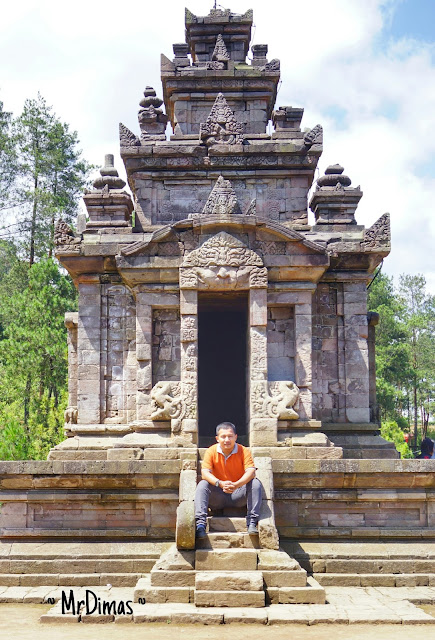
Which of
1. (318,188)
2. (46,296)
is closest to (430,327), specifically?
(46,296)

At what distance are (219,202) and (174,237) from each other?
2.97 ft

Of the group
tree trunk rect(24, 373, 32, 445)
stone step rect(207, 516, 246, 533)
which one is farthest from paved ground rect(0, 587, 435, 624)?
tree trunk rect(24, 373, 32, 445)

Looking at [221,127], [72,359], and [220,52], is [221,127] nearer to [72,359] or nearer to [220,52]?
[220,52]

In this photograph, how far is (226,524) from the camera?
9.27m

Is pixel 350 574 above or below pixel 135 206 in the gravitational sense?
below

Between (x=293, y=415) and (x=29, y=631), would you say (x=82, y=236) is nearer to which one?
(x=293, y=415)

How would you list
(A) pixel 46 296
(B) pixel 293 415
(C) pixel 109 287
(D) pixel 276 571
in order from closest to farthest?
(D) pixel 276 571 → (B) pixel 293 415 → (C) pixel 109 287 → (A) pixel 46 296

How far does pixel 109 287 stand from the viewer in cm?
1301

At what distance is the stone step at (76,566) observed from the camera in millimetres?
9875

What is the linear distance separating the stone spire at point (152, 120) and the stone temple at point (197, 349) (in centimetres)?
3

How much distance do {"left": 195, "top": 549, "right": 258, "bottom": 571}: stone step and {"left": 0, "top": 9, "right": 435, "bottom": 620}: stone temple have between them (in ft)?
0.05

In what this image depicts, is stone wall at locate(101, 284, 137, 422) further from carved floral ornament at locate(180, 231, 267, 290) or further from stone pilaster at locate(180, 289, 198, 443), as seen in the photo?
carved floral ornament at locate(180, 231, 267, 290)

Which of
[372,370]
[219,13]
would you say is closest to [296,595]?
[372,370]

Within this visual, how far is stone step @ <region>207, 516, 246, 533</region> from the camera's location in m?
9.23
